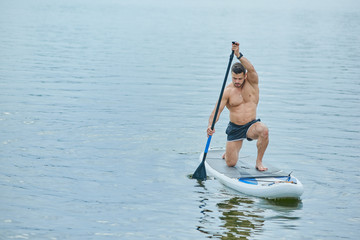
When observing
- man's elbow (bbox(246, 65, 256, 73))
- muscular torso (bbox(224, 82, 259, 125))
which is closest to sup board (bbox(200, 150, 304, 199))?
muscular torso (bbox(224, 82, 259, 125))

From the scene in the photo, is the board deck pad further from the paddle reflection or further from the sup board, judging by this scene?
the paddle reflection

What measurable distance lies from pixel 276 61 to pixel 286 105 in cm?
1133

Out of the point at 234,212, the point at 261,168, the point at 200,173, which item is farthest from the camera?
the point at 200,173

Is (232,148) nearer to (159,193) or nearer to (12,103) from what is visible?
(159,193)

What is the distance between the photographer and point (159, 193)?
10.1 m

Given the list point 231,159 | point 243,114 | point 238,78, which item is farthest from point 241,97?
point 231,159

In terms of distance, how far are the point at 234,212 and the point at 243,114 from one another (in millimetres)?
2144

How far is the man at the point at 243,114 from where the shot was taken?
1055 centimetres

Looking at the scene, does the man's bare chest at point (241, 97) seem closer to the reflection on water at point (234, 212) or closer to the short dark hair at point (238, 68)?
the short dark hair at point (238, 68)

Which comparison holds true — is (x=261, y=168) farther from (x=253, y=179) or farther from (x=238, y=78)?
(x=238, y=78)

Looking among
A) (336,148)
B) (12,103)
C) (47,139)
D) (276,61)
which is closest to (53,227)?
(47,139)

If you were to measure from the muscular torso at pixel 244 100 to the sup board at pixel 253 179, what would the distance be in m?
0.89

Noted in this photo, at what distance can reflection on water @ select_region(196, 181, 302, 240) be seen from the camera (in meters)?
8.57

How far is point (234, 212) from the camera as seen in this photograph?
9.30m
